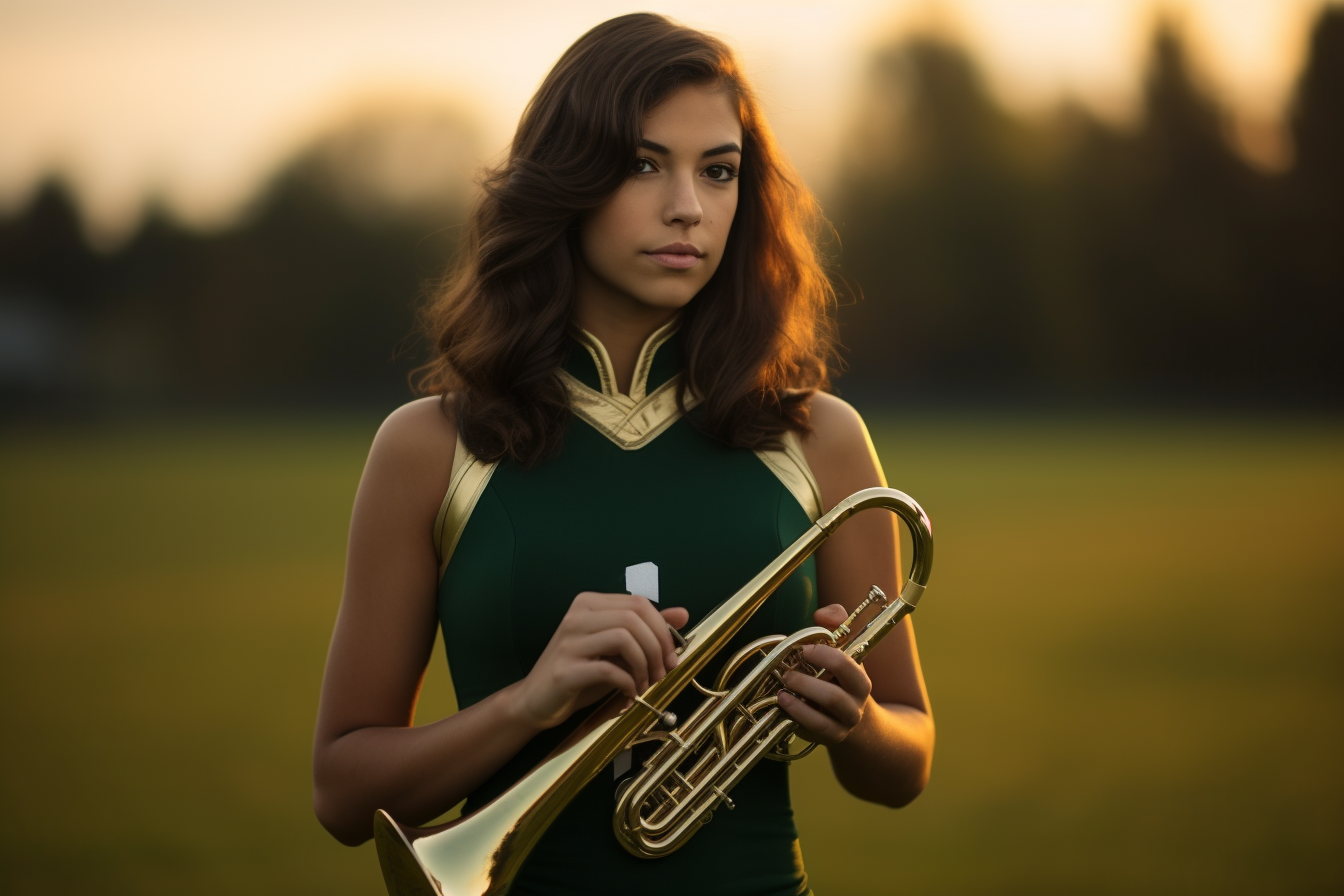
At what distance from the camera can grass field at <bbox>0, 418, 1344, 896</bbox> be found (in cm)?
764

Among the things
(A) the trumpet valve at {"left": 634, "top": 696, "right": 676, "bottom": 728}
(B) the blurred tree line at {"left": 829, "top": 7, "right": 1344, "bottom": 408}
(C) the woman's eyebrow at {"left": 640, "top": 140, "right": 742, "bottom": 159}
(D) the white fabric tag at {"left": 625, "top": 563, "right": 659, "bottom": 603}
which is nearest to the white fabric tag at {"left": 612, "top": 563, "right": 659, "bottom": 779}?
(D) the white fabric tag at {"left": 625, "top": 563, "right": 659, "bottom": 603}

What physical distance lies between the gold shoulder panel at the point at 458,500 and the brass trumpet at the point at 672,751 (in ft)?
1.32

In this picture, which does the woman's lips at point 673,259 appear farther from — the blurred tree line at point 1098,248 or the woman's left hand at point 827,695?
the blurred tree line at point 1098,248

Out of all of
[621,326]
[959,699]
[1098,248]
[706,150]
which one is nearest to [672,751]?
[621,326]

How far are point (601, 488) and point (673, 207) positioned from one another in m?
0.49

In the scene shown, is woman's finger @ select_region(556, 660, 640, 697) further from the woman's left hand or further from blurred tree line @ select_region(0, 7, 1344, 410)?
blurred tree line @ select_region(0, 7, 1344, 410)

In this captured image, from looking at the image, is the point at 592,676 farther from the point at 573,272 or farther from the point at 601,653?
the point at 573,272

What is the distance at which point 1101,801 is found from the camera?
8.80 meters

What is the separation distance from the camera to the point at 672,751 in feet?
7.02

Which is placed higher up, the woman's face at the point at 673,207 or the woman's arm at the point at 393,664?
the woman's face at the point at 673,207

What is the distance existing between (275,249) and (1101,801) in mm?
48239

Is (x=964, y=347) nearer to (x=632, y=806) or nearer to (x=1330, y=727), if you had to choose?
(x=1330, y=727)

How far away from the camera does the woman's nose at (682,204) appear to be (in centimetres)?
224

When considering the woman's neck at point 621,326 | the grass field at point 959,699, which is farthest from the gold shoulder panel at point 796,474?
the grass field at point 959,699
